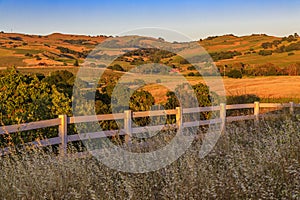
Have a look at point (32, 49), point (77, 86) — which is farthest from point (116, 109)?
point (32, 49)

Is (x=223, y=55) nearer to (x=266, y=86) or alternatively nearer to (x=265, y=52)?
(x=266, y=86)

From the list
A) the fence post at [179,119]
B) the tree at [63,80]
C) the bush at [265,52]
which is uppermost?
the bush at [265,52]

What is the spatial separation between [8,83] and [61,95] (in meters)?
1.33

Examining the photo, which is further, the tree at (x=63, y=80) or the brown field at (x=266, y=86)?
the brown field at (x=266, y=86)

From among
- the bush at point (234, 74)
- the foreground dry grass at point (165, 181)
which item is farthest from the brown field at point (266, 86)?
the foreground dry grass at point (165, 181)

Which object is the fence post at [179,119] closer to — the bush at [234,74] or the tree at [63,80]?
the tree at [63,80]

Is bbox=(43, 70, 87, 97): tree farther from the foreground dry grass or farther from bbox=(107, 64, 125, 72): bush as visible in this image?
the foreground dry grass

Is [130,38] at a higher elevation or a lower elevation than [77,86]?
higher

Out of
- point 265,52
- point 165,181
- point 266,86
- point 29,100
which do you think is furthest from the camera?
point 265,52

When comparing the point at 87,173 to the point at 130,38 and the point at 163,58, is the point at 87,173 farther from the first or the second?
the point at 163,58

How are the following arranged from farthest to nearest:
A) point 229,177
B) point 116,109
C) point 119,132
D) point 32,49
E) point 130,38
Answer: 1. point 32,49
2. point 116,109
3. point 130,38
4. point 119,132
5. point 229,177

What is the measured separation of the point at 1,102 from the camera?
9.59m

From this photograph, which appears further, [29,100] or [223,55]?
[223,55]

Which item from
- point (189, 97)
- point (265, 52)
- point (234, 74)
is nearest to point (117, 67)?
point (189, 97)
